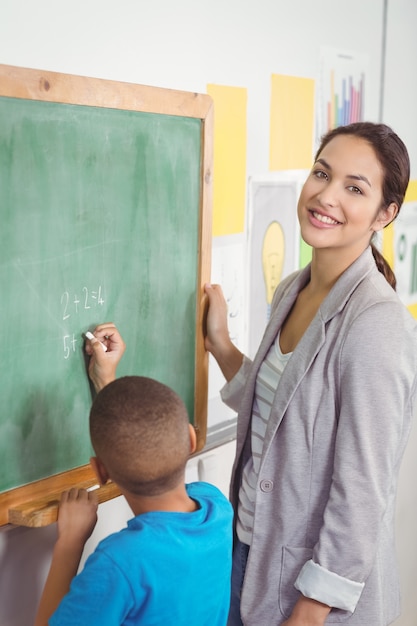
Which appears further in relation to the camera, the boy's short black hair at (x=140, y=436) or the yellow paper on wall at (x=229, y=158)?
the yellow paper on wall at (x=229, y=158)

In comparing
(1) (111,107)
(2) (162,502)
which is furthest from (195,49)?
(2) (162,502)

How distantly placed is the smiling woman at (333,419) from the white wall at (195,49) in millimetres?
403

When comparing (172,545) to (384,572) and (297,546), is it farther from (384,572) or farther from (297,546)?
(384,572)

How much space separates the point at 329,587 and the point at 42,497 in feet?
1.94

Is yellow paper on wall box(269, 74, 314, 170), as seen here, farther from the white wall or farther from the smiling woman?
the smiling woman

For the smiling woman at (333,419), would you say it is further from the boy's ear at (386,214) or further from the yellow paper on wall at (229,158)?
the yellow paper on wall at (229,158)

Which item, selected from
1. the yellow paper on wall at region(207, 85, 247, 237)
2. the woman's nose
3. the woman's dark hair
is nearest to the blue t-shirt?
the woman's nose

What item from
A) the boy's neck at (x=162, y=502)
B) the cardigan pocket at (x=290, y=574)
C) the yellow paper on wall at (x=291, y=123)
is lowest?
the cardigan pocket at (x=290, y=574)

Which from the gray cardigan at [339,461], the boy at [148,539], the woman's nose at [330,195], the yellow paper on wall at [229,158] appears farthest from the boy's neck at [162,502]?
the yellow paper on wall at [229,158]

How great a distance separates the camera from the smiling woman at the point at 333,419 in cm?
156

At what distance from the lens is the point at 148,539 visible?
4.03 feet

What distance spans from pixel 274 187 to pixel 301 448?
98 centimetres

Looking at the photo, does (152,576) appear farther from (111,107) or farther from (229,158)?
(229,158)

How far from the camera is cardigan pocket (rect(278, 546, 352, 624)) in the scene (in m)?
1.69
